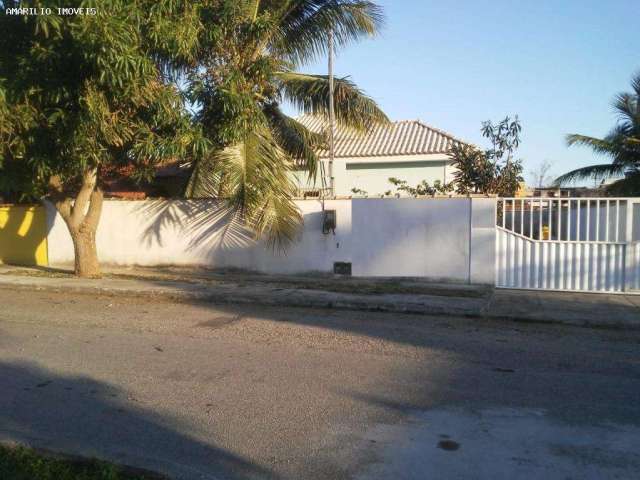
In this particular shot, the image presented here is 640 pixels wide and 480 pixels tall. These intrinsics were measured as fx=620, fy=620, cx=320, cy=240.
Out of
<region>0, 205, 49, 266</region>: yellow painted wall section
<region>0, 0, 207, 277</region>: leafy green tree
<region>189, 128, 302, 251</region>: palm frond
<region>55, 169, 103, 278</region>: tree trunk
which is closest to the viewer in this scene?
<region>0, 0, 207, 277</region>: leafy green tree

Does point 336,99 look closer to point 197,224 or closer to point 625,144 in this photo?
point 197,224

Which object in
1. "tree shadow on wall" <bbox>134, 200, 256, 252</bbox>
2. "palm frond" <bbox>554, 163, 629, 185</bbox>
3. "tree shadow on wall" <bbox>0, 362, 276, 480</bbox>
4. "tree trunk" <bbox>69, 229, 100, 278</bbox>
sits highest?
"palm frond" <bbox>554, 163, 629, 185</bbox>

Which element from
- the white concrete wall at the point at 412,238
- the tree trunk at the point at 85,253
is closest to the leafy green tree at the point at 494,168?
the white concrete wall at the point at 412,238

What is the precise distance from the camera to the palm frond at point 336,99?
1577 centimetres

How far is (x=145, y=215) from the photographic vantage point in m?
16.1

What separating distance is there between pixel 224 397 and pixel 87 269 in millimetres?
9653

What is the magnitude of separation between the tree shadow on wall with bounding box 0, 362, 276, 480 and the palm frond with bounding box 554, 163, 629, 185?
65.7ft

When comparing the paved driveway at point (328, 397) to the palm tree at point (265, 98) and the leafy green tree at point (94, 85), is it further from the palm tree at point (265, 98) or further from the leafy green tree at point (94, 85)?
the palm tree at point (265, 98)

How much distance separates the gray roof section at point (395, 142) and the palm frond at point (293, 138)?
5842mm

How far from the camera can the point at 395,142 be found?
83.1 feet

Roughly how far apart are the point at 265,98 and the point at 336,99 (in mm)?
2558

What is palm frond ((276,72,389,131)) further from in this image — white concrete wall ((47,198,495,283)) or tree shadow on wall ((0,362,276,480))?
tree shadow on wall ((0,362,276,480))

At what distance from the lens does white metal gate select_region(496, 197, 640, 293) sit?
11945 mm

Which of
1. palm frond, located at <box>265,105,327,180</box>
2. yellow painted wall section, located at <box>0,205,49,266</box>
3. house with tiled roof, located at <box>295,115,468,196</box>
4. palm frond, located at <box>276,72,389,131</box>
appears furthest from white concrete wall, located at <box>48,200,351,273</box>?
house with tiled roof, located at <box>295,115,468,196</box>
